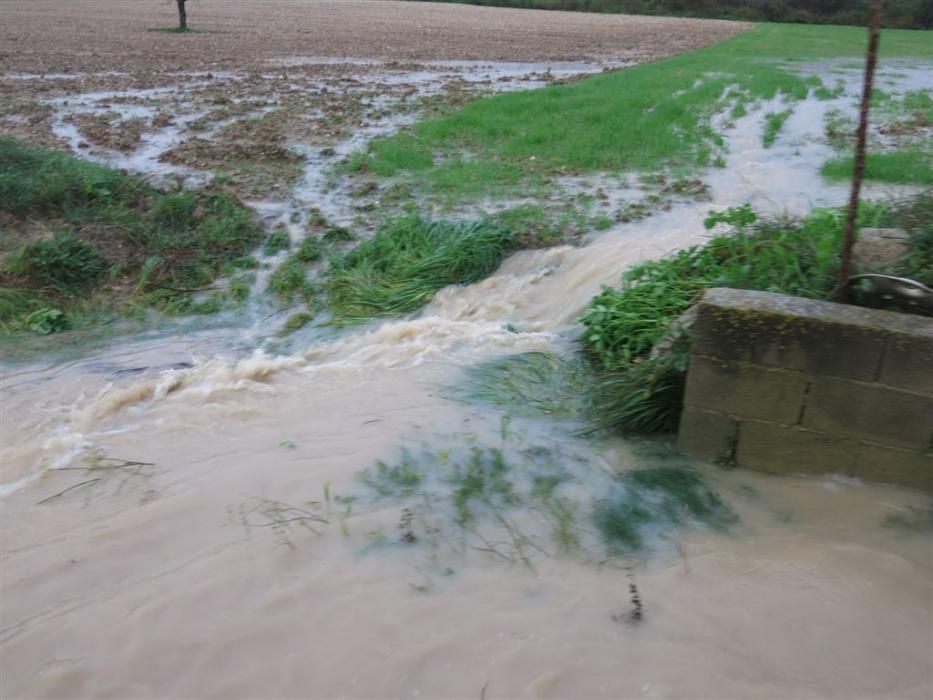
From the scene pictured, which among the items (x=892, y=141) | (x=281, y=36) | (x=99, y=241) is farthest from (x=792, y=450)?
(x=281, y=36)

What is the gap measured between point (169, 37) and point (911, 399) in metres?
27.4

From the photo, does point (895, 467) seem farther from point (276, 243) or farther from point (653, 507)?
point (276, 243)

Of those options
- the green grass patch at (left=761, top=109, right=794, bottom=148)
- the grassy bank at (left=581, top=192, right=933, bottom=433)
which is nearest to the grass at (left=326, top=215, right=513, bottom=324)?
the grassy bank at (left=581, top=192, right=933, bottom=433)

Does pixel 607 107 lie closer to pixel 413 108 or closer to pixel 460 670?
pixel 413 108

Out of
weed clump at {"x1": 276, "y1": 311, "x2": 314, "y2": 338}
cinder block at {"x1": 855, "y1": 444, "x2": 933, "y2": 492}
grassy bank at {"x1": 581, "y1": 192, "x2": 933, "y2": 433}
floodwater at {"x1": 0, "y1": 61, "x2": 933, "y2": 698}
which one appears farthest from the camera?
weed clump at {"x1": 276, "y1": 311, "x2": 314, "y2": 338}

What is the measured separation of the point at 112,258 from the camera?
7.79m

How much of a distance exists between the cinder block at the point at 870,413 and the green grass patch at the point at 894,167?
6.07 metres

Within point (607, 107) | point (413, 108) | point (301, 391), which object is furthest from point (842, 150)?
point (301, 391)

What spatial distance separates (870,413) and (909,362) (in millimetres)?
303

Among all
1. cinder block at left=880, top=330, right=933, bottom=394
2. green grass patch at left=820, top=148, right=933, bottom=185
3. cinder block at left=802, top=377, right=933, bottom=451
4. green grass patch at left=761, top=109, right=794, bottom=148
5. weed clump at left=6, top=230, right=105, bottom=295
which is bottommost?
weed clump at left=6, top=230, right=105, bottom=295

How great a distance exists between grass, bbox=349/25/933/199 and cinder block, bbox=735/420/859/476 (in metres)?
5.44

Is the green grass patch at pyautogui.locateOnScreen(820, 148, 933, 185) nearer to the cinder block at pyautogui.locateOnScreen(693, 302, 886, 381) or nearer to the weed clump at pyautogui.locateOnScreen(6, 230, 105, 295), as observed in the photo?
the cinder block at pyautogui.locateOnScreen(693, 302, 886, 381)

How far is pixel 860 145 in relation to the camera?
3979 millimetres

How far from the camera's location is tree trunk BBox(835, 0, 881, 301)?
3.82 metres
